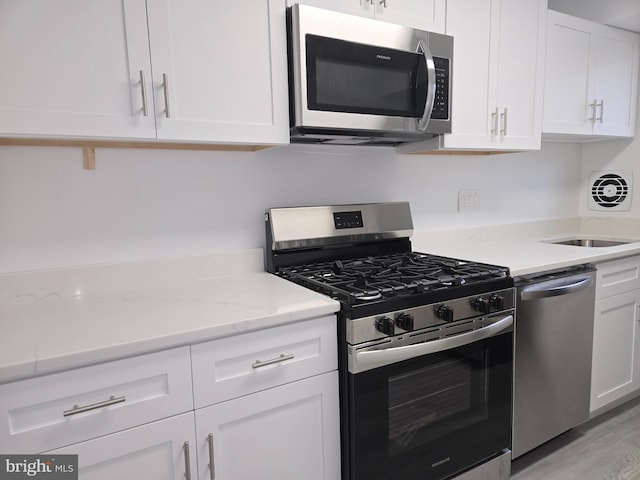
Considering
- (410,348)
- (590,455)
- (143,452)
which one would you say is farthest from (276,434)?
(590,455)

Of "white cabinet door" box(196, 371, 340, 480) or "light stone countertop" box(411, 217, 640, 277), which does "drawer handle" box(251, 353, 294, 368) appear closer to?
"white cabinet door" box(196, 371, 340, 480)

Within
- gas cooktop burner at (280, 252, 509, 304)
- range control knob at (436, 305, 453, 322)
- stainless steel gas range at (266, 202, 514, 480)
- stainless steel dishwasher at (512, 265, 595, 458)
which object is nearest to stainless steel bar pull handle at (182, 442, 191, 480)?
stainless steel gas range at (266, 202, 514, 480)

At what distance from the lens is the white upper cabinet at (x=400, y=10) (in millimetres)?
1563

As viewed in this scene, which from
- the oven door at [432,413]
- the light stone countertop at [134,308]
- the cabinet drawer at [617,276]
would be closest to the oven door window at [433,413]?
the oven door at [432,413]

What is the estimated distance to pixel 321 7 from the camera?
5.00 ft

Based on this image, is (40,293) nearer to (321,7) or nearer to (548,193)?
(321,7)

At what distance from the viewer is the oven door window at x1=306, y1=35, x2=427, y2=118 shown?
4.86ft

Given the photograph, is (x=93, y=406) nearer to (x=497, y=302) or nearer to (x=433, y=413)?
(x=433, y=413)

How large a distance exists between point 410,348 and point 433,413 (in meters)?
0.31

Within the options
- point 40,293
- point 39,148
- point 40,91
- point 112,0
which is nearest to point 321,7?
point 112,0

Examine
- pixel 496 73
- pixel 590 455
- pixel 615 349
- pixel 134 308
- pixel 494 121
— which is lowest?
pixel 590 455

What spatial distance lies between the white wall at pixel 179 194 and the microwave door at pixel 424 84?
440mm

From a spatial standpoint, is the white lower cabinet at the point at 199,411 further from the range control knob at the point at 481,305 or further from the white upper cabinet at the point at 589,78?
the white upper cabinet at the point at 589,78

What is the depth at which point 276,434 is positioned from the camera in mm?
1257
